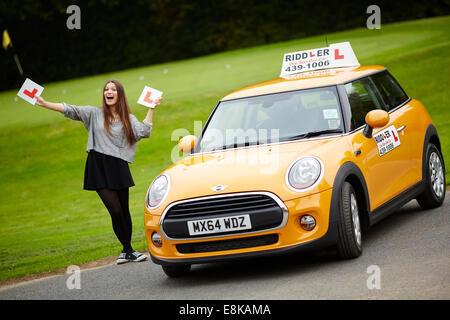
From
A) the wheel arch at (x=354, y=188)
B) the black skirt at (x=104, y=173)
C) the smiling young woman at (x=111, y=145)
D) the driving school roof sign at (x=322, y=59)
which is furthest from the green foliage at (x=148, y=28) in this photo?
the wheel arch at (x=354, y=188)

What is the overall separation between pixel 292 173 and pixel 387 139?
167cm

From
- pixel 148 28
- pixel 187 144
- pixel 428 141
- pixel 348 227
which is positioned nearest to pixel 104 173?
pixel 187 144

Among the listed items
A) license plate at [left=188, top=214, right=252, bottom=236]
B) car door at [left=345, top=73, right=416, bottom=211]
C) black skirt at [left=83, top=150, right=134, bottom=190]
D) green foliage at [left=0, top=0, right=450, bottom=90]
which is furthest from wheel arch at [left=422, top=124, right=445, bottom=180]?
green foliage at [left=0, top=0, right=450, bottom=90]

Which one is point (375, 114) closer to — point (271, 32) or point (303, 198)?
point (303, 198)

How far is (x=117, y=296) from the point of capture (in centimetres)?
620

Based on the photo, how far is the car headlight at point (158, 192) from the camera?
21.1 ft

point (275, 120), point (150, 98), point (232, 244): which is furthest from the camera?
point (150, 98)

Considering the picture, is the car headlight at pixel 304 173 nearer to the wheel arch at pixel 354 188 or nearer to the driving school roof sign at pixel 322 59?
the wheel arch at pixel 354 188

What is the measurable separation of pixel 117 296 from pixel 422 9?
113ft

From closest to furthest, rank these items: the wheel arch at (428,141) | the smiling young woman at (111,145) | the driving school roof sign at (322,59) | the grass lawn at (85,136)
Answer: the smiling young woman at (111,145), the wheel arch at (428,141), the driving school roof sign at (322,59), the grass lawn at (85,136)

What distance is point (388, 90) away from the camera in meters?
8.30

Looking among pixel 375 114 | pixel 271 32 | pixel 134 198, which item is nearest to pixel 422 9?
pixel 271 32

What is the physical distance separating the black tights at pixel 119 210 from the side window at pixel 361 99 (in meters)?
2.57

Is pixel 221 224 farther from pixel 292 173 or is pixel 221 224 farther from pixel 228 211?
pixel 292 173
